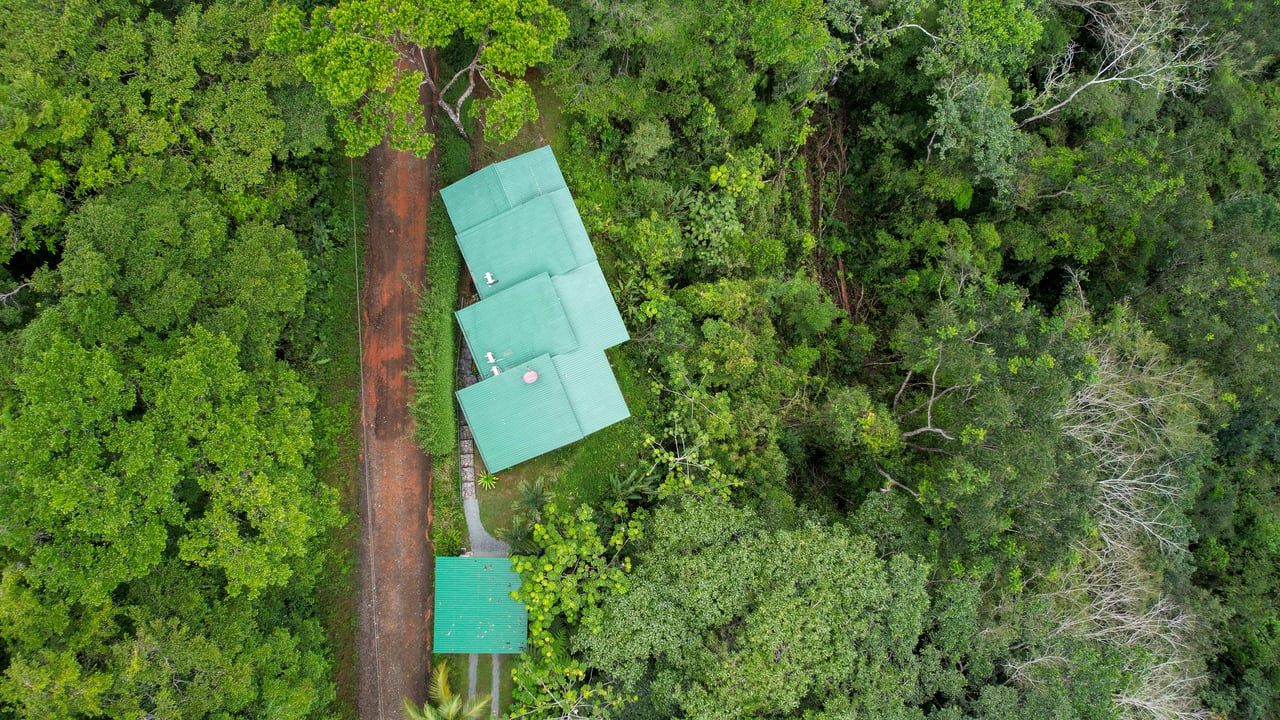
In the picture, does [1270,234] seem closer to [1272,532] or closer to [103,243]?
[1272,532]

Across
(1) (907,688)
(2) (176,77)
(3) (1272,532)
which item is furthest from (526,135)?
(3) (1272,532)

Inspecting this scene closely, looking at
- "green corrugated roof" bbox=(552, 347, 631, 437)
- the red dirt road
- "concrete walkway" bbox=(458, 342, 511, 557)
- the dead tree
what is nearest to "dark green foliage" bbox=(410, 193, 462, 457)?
"concrete walkway" bbox=(458, 342, 511, 557)

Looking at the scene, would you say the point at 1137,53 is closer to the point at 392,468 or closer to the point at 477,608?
the point at 477,608

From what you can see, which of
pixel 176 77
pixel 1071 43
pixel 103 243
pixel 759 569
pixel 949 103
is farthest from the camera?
pixel 1071 43

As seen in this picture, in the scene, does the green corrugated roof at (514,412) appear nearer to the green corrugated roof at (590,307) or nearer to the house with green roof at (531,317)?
the house with green roof at (531,317)

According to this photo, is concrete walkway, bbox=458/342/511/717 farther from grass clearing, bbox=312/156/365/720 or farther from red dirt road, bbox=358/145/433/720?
grass clearing, bbox=312/156/365/720

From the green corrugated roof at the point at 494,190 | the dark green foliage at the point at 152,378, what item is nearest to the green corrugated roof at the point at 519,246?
the green corrugated roof at the point at 494,190

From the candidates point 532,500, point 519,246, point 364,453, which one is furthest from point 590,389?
point 364,453
